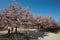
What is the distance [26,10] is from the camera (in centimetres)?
1881

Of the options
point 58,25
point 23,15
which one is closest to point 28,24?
point 23,15

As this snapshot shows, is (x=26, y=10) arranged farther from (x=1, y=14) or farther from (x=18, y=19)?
(x=1, y=14)

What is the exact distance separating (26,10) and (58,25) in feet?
77.2

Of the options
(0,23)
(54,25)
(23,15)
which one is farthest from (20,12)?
(54,25)

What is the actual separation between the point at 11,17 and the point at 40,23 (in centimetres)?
1764

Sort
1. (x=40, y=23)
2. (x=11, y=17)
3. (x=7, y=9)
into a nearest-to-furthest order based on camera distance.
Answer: (x=11, y=17), (x=7, y=9), (x=40, y=23)

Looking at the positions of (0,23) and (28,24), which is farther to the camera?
(28,24)

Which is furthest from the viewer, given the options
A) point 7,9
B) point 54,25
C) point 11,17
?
point 54,25

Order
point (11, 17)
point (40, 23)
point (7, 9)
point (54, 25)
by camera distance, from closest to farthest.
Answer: point (11, 17) < point (7, 9) < point (40, 23) < point (54, 25)

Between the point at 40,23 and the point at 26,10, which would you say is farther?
the point at 40,23

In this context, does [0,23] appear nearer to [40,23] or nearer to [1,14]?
[1,14]

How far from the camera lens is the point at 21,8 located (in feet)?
59.3

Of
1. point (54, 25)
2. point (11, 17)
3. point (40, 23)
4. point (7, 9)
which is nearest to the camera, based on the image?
point (11, 17)

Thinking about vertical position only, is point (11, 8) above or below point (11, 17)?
above
